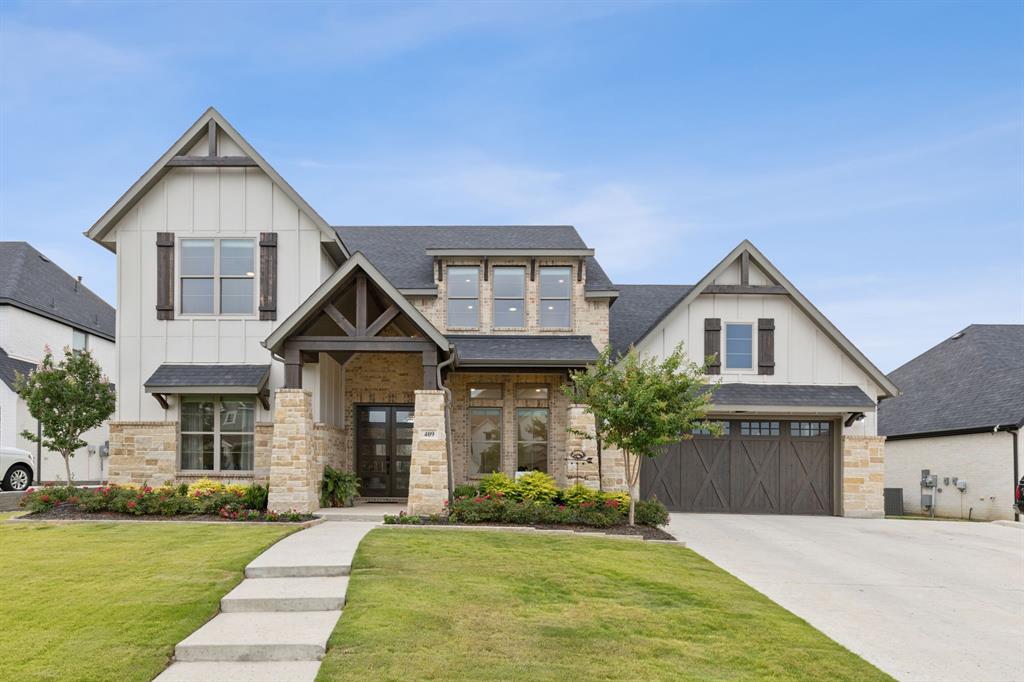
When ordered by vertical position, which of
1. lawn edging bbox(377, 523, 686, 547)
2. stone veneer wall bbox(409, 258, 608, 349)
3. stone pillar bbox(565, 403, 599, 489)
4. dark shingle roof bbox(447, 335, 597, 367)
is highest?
stone veneer wall bbox(409, 258, 608, 349)

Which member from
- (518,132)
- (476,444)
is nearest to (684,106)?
(518,132)

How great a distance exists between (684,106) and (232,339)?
42.9 feet

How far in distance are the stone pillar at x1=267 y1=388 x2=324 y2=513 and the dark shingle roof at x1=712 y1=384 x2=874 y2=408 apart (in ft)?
35.9

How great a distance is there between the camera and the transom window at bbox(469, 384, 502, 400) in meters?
20.6

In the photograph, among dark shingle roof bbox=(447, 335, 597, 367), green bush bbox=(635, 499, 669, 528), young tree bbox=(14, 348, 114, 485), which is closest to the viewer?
green bush bbox=(635, 499, 669, 528)

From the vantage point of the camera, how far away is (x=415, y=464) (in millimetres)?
16062

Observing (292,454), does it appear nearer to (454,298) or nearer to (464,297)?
(454,298)

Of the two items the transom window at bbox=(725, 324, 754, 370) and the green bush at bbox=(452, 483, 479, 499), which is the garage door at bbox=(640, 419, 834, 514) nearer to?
the transom window at bbox=(725, 324, 754, 370)

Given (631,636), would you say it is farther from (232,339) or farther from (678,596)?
(232,339)

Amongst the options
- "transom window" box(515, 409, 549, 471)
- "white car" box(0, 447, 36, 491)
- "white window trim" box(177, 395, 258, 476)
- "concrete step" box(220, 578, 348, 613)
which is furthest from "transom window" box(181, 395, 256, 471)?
"white car" box(0, 447, 36, 491)

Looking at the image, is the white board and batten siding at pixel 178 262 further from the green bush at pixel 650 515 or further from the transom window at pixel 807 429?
the transom window at pixel 807 429

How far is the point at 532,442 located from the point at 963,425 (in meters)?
14.3

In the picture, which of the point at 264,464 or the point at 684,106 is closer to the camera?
the point at 264,464

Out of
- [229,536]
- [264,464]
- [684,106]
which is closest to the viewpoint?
[229,536]
